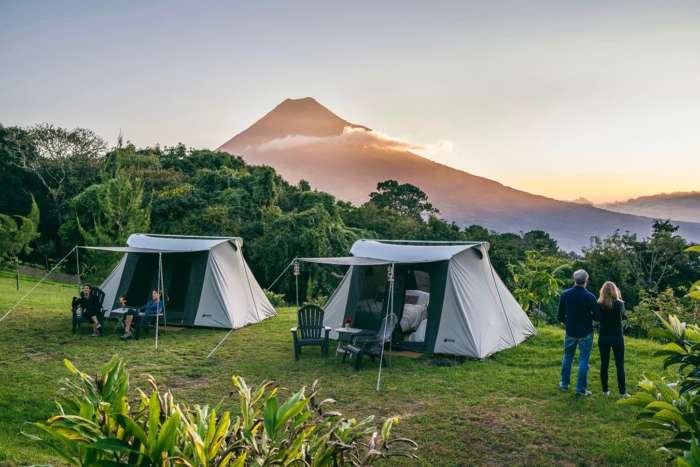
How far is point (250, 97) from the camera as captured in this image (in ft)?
90.5

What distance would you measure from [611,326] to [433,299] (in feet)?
9.66

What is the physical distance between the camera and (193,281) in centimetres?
1136

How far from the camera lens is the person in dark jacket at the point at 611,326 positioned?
6.56 meters

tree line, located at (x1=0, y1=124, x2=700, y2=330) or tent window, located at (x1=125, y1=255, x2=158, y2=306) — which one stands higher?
tree line, located at (x1=0, y1=124, x2=700, y2=330)

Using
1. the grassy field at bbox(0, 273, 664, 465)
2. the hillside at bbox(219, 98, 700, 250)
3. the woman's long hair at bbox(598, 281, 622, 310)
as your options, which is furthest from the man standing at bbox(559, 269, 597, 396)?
the hillside at bbox(219, 98, 700, 250)

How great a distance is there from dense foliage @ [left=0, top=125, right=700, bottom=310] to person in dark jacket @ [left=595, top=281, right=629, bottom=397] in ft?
17.7

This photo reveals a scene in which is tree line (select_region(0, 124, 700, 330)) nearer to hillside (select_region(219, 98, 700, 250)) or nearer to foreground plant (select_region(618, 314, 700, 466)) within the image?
foreground plant (select_region(618, 314, 700, 466))

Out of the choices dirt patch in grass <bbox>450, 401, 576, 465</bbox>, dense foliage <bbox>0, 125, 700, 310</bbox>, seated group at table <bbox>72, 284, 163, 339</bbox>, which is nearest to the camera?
dirt patch in grass <bbox>450, 401, 576, 465</bbox>

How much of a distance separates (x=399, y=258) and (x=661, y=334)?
6.55 metres

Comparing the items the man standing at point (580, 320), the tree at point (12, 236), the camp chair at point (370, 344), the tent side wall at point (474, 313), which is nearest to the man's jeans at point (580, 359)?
the man standing at point (580, 320)

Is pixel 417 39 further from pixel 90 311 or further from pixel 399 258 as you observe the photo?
pixel 90 311

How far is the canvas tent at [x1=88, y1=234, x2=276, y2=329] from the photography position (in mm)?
11195

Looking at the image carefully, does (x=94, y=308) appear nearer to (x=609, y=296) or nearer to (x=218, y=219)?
(x=609, y=296)

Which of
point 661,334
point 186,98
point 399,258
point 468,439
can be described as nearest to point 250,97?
point 186,98
